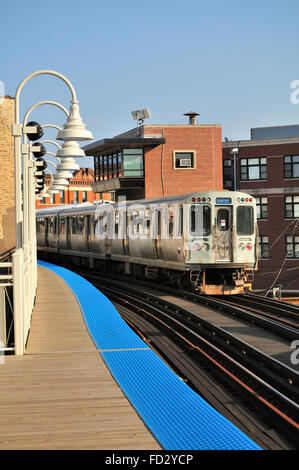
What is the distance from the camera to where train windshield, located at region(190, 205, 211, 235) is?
2180cm

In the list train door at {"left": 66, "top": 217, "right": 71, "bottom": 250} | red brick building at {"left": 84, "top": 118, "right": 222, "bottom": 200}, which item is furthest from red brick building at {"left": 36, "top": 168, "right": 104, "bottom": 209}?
train door at {"left": 66, "top": 217, "right": 71, "bottom": 250}

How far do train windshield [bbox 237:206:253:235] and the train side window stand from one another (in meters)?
0.37

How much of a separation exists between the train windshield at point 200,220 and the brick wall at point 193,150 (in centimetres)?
2600

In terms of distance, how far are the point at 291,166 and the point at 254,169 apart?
2.76 meters

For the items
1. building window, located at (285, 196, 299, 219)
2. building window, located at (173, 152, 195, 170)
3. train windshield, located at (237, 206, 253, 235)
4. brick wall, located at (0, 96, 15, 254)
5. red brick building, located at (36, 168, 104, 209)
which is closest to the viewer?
train windshield, located at (237, 206, 253, 235)

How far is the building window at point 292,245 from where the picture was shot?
52.0m

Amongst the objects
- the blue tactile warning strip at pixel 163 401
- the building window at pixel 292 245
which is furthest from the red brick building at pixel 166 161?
the blue tactile warning strip at pixel 163 401

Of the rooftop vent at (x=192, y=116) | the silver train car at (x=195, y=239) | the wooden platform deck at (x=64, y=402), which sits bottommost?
the wooden platform deck at (x=64, y=402)

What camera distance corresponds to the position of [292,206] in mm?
52781

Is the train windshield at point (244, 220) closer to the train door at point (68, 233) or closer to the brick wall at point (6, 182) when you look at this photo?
the brick wall at point (6, 182)

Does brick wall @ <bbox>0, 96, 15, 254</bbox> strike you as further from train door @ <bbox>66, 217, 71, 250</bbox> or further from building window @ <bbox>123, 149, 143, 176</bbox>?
building window @ <bbox>123, 149, 143, 176</bbox>


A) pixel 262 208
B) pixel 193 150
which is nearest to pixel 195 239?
pixel 193 150

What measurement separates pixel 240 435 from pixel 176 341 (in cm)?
955

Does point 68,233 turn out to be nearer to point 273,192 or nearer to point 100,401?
point 273,192
